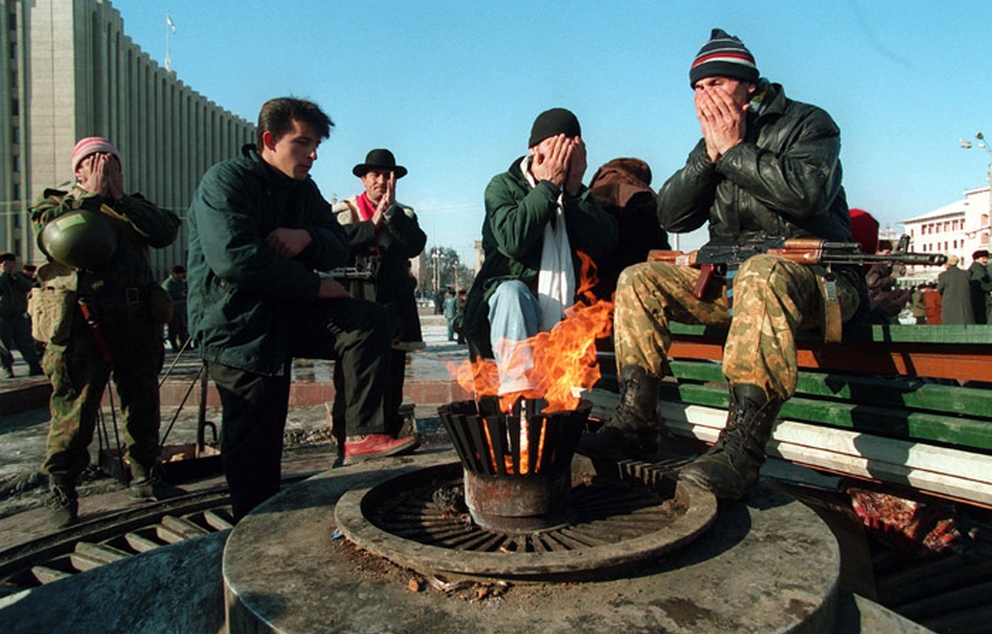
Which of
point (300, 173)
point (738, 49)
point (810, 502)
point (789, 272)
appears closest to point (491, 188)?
point (300, 173)

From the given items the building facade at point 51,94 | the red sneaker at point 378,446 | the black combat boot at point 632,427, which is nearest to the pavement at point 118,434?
the red sneaker at point 378,446

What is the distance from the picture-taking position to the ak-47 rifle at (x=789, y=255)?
2730 millimetres

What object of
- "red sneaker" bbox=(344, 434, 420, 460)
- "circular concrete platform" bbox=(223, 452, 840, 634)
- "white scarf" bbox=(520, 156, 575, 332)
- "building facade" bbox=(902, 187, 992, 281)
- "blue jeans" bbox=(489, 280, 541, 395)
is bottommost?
"circular concrete platform" bbox=(223, 452, 840, 634)

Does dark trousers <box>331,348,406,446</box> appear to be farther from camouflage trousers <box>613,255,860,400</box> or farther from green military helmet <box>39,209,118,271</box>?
green military helmet <box>39,209,118,271</box>

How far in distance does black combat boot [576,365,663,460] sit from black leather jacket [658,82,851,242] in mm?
873

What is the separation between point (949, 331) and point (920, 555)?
92 cm

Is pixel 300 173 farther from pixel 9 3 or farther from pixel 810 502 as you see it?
pixel 9 3

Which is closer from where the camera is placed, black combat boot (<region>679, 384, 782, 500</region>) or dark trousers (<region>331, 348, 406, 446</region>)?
black combat boot (<region>679, 384, 782, 500</region>)

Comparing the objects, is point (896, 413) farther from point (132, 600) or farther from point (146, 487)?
point (146, 487)

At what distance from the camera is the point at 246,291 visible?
310 centimetres

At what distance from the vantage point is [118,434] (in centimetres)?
500

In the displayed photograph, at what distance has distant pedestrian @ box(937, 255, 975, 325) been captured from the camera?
13.2 metres

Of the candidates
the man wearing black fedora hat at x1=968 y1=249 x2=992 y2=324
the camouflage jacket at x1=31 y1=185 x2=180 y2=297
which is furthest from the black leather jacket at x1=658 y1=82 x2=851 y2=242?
the man wearing black fedora hat at x1=968 y1=249 x2=992 y2=324

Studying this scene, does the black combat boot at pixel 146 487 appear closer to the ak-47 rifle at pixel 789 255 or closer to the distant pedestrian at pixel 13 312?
the ak-47 rifle at pixel 789 255
